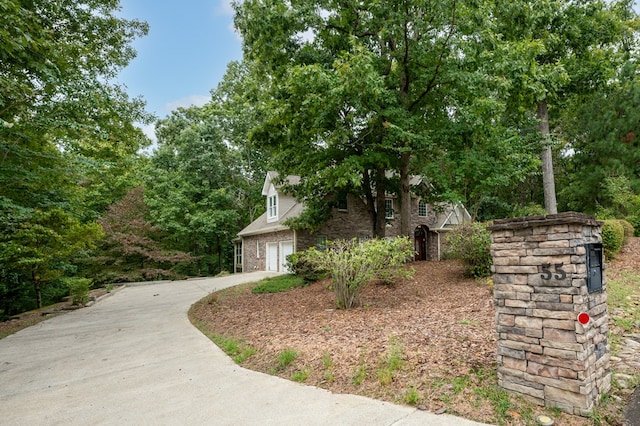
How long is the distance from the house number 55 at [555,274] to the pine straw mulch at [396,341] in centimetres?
117

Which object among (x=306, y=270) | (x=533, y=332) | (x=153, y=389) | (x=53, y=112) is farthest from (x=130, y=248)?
(x=533, y=332)

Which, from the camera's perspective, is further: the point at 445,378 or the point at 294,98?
the point at 294,98

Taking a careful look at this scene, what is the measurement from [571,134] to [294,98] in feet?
54.7

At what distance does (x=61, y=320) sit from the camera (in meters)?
9.13

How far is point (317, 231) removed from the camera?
1681 cm

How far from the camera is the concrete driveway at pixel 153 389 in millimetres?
3402

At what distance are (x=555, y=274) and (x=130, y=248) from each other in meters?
19.9

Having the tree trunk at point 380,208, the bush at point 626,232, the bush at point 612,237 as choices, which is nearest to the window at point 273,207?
the tree trunk at point 380,208

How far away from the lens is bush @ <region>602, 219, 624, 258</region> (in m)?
9.16

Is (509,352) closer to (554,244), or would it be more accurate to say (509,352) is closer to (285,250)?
(554,244)

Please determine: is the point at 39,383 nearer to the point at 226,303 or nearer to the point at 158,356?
the point at 158,356

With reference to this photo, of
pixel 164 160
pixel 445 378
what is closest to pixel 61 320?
pixel 445 378

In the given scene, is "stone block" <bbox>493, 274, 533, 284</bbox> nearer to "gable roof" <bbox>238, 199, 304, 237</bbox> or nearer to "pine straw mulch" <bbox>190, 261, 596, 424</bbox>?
"pine straw mulch" <bbox>190, 261, 596, 424</bbox>

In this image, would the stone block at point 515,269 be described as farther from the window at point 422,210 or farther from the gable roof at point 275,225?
the window at point 422,210
